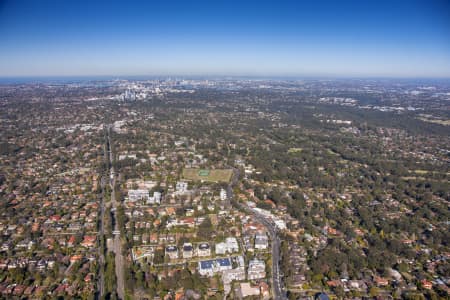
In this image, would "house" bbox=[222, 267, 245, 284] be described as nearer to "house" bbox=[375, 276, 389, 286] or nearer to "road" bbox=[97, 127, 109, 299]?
"road" bbox=[97, 127, 109, 299]

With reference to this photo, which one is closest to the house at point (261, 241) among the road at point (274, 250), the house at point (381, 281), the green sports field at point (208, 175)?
the road at point (274, 250)

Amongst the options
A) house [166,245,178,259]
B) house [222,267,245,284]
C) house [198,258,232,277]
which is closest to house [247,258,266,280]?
house [222,267,245,284]

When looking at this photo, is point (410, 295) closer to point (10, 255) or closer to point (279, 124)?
point (10, 255)

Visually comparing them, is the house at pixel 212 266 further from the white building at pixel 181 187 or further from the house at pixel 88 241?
the white building at pixel 181 187

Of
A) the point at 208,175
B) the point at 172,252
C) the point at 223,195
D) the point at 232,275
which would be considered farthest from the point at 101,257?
the point at 208,175

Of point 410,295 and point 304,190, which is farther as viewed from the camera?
point 304,190

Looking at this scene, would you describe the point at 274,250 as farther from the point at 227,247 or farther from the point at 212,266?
the point at 212,266

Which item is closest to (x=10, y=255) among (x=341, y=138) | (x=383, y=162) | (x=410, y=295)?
(x=410, y=295)
